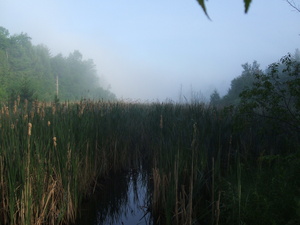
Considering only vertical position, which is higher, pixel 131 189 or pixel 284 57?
pixel 284 57

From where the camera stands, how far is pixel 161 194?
4117mm

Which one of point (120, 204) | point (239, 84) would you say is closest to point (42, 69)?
point (239, 84)

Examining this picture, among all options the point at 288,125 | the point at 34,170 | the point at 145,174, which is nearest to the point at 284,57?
the point at 288,125

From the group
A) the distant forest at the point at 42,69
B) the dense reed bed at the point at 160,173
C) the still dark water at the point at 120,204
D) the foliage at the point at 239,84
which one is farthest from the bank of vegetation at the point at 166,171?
the distant forest at the point at 42,69

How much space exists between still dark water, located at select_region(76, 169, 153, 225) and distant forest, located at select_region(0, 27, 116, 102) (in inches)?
1066

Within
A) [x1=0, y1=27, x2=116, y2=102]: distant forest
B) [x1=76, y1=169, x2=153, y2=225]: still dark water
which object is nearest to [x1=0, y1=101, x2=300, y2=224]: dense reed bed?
[x1=76, y1=169, x2=153, y2=225]: still dark water

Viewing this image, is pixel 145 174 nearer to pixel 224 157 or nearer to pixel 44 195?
pixel 224 157

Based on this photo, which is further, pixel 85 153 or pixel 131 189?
pixel 131 189

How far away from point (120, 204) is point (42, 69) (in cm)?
5325

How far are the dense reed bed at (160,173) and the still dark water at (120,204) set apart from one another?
8.1 inches

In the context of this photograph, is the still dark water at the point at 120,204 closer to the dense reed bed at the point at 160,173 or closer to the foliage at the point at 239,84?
the dense reed bed at the point at 160,173

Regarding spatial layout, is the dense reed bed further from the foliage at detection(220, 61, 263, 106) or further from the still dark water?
the foliage at detection(220, 61, 263, 106)

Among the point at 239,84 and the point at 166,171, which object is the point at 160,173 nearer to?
the point at 166,171

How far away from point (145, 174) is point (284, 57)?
12.1 feet
